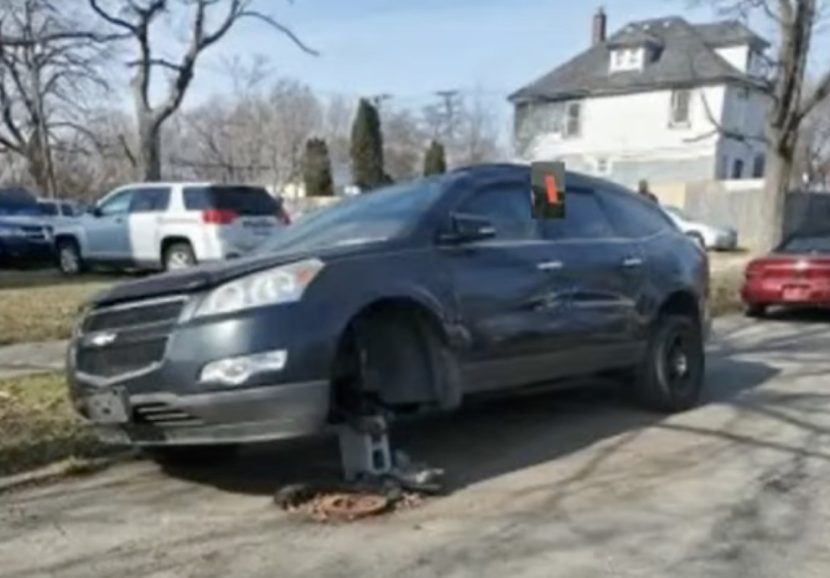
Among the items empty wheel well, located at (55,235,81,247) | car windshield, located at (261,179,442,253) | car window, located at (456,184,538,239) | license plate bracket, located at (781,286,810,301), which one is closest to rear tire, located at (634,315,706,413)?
car window, located at (456,184,538,239)

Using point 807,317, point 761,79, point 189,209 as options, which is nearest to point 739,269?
point 761,79

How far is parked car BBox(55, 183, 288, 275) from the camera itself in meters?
16.9

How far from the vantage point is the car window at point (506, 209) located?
6.55 m

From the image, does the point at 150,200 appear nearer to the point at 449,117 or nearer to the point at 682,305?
the point at 682,305

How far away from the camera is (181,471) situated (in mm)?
6262

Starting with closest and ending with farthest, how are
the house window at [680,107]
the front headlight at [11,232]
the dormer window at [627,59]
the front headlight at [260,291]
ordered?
the front headlight at [260,291], the front headlight at [11,232], the house window at [680,107], the dormer window at [627,59]

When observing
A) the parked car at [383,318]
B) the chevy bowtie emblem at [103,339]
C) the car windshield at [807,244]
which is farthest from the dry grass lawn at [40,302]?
the car windshield at [807,244]

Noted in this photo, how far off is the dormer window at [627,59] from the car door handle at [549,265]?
46.3 m

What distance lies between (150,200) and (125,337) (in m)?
13.0

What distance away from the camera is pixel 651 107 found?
164ft

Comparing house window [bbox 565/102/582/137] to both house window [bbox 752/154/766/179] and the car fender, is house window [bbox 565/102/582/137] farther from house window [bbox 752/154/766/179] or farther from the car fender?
the car fender

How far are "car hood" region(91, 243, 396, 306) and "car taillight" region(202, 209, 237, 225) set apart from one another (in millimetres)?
11197

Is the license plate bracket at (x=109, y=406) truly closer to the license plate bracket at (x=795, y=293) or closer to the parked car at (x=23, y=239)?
the license plate bracket at (x=795, y=293)

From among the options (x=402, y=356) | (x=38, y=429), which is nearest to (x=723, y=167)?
(x=402, y=356)
